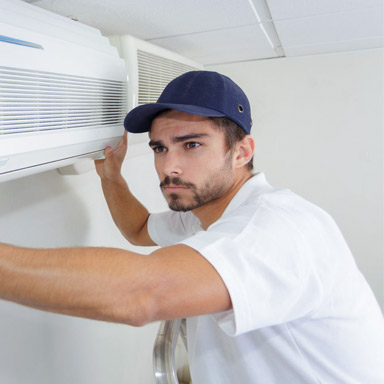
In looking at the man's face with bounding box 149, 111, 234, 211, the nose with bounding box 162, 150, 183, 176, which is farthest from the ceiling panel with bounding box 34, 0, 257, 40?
the nose with bounding box 162, 150, 183, 176

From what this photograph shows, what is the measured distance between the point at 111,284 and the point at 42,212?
0.77m

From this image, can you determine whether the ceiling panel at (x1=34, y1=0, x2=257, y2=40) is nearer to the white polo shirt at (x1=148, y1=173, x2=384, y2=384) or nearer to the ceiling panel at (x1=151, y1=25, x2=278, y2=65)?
the ceiling panel at (x1=151, y1=25, x2=278, y2=65)

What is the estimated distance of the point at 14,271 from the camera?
639 mm

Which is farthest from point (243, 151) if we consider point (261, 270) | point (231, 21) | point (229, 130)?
point (261, 270)

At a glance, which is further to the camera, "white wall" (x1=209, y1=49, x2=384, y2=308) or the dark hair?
"white wall" (x1=209, y1=49, x2=384, y2=308)

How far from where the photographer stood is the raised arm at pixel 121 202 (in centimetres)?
139

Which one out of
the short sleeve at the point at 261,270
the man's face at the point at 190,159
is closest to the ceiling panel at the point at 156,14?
the man's face at the point at 190,159

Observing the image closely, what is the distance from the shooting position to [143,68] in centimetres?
131

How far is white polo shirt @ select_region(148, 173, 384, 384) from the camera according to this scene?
29.5 inches

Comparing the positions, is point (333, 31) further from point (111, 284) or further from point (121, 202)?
point (111, 284)

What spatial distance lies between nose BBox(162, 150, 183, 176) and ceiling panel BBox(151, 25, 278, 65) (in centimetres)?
55

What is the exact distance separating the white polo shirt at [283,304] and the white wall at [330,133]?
1283mm

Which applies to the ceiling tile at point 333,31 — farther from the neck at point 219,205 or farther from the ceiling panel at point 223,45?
the neck at point 219,205

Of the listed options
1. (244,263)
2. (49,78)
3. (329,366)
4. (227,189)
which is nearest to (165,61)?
(227,189)
